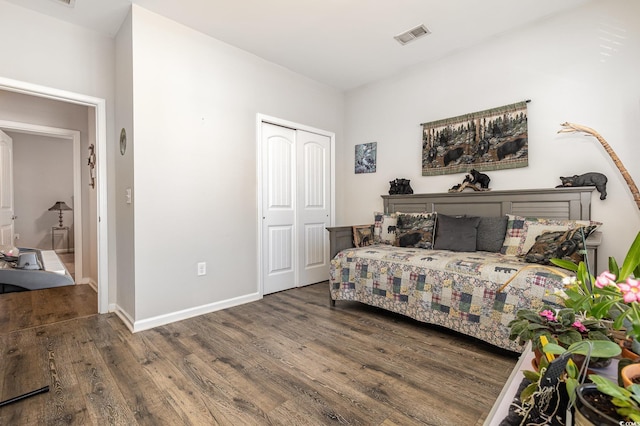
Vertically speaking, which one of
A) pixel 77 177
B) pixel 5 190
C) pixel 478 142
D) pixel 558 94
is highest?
pixel 558 94

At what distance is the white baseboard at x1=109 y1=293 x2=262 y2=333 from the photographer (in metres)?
2.51

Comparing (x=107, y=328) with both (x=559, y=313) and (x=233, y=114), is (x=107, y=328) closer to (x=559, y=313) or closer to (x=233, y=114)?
(x=233, y=114)

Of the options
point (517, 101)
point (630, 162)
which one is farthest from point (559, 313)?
point (517, 101)

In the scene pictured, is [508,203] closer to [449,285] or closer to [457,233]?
[457,233]

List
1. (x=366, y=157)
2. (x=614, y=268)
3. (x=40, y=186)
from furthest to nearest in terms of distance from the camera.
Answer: (x=40, y=186), (x=366, y=157), (x=614, y=268)

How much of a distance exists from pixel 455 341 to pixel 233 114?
288 centimetres

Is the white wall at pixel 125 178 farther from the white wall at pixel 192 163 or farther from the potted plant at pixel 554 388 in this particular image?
the potted plant at pixel 554 388

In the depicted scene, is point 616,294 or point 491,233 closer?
point 616,294

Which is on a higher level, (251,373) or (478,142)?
→ (478,142)

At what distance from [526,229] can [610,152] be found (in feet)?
2.78

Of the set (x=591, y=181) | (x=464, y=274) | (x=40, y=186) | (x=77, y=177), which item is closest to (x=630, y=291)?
(x=464, y=274)

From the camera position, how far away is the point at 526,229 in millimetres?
2490

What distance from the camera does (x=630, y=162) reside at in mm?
2357

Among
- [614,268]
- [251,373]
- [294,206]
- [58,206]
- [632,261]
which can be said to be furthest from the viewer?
[58,206]
